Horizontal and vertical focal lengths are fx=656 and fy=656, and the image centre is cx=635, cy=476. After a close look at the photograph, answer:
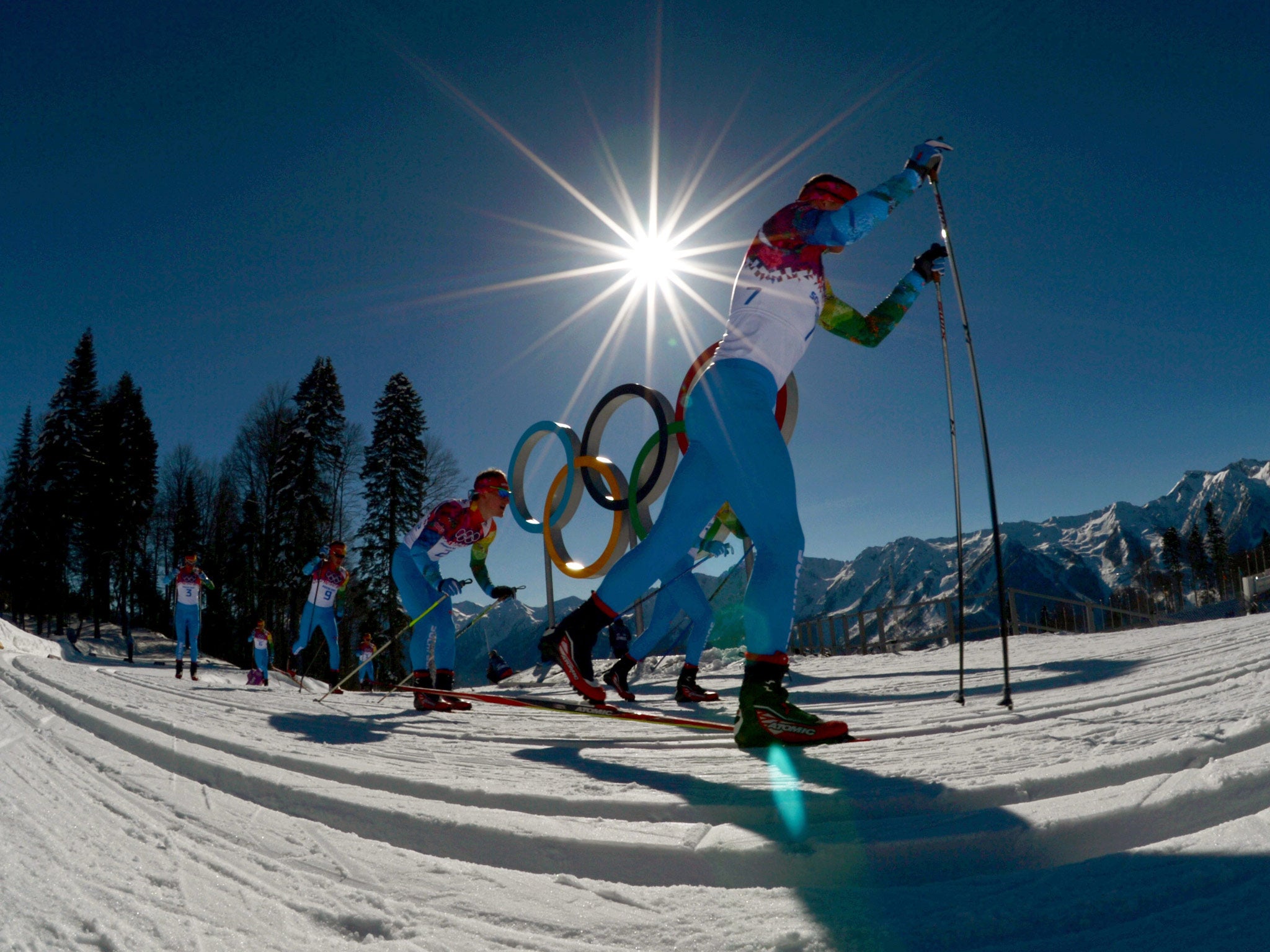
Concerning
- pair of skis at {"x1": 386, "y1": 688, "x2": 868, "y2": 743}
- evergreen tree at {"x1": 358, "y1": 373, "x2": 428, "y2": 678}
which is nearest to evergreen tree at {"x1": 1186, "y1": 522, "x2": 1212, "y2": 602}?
evergreen tree at {"x1": 358, "y1": 373, "x2": 428, "y2": 678}

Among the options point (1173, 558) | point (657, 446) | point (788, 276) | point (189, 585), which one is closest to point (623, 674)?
point (788, 276)

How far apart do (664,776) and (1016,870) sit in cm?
88

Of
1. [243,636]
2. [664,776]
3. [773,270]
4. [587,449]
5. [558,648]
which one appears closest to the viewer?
[664,776]

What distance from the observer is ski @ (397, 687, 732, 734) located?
108 inches

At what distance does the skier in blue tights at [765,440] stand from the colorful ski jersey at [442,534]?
315 cm

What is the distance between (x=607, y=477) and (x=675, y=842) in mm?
9793

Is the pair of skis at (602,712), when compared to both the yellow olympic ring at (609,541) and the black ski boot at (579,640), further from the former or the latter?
the yellow olympic ring at (609,541)

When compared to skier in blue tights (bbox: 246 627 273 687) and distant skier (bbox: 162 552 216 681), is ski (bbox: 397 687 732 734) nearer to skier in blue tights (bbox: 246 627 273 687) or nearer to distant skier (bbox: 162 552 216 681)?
distant skier (bbox: 162 552 216 681)

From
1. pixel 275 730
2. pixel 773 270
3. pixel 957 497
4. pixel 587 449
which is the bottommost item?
pixel 275 730

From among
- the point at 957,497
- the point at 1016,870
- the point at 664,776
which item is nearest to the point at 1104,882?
the point at 1016,870

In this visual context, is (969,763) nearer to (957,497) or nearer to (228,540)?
(957,497)

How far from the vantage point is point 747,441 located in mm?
2430

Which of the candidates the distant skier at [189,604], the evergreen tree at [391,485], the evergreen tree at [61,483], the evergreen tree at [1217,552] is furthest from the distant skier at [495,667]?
the evergreen tree at [1217,552]

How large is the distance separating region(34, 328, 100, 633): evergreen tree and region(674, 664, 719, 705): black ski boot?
37.3 m
